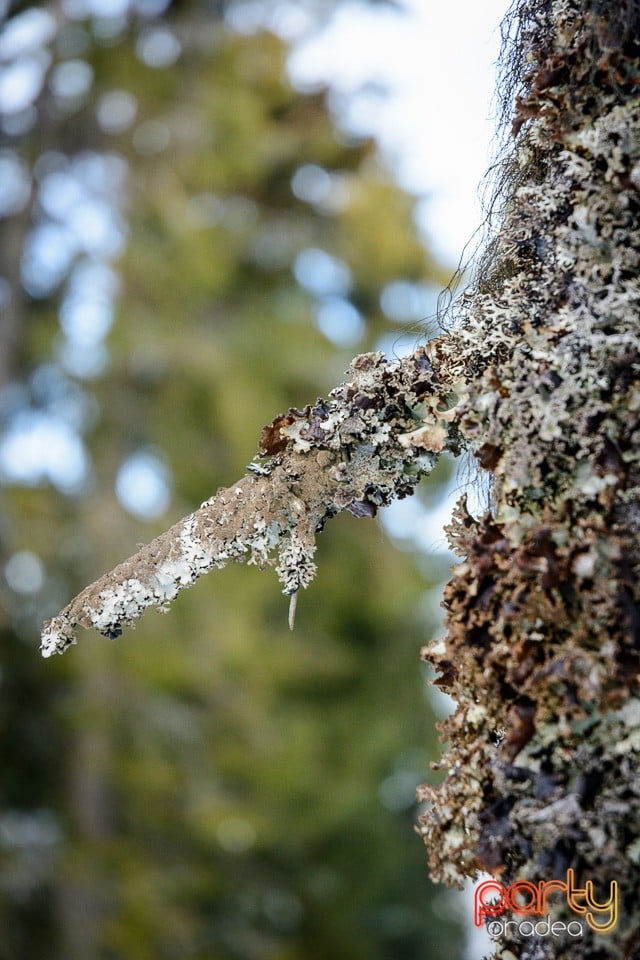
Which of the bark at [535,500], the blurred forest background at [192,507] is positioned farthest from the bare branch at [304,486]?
the blurred forest background at [192,507]

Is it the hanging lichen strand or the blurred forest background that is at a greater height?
the blurred forest background

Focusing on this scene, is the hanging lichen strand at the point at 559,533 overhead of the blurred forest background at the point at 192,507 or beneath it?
beneath

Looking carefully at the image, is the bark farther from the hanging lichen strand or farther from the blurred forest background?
the blurred forest background

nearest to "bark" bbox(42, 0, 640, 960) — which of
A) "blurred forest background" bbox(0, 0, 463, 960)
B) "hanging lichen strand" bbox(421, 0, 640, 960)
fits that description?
"hanging lichen strand" bbox(421, 0, 640, 960)

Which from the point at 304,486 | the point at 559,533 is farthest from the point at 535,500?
the point at 304,486

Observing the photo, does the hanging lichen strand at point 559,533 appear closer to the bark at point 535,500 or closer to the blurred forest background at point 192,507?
the bark at point 535,500

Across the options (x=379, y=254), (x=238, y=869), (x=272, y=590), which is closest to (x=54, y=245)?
(x=379, y=254)

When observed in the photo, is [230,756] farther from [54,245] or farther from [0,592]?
[54,245]
